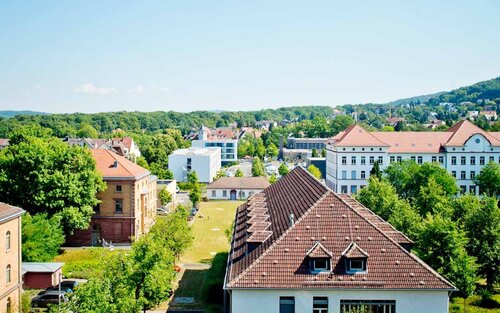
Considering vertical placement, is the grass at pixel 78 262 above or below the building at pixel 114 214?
below

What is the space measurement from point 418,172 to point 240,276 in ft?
142

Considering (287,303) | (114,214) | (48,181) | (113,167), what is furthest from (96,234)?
(287,303)

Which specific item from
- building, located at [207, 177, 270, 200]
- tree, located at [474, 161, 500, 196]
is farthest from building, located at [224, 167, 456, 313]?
building, located at [207, 177, 270, 200]

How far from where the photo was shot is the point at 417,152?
76.4 meters

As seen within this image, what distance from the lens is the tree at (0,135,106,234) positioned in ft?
141

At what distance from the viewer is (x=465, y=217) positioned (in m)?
35.4

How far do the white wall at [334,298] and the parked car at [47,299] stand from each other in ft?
49.7

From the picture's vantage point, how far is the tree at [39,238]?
124 feet

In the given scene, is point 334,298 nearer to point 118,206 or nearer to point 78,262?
point 78,262

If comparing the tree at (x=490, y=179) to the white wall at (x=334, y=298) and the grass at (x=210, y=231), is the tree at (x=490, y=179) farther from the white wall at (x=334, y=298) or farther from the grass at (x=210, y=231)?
the white wall at (x=334, y=298)

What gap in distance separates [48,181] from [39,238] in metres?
5.95

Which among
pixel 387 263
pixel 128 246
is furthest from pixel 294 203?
pixel 128 246

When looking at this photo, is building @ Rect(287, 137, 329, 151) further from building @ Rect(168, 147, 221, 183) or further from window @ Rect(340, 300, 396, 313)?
window @ Rect(340, 300, 396, 313)

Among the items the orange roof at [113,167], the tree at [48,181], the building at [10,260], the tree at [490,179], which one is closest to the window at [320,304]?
the building at [10,260]
